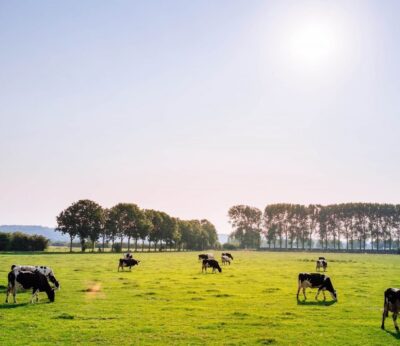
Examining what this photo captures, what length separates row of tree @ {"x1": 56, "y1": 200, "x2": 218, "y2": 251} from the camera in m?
127

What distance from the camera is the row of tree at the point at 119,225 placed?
12731cm

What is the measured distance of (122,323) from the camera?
20.8 m

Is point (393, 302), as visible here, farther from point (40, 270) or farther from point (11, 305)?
point (40, 270)

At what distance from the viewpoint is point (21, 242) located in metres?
119

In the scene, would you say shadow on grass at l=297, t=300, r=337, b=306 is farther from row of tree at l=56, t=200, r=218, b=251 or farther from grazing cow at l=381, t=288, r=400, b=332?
row of tree at l=56, t=200, r=218, b=251

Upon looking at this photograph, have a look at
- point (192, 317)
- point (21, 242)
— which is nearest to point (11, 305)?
point (192, 317)

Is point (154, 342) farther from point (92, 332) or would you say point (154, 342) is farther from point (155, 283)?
point (155, 283)

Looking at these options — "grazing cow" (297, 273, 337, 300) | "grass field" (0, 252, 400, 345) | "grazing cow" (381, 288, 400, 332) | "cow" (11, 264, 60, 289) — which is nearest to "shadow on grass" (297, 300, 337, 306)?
"grass field" (0, 252, 400, 345)

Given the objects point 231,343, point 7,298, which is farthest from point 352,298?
point 7,298

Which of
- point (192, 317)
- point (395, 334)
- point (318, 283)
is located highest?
point (318, 283)

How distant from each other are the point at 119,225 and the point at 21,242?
32703 mm

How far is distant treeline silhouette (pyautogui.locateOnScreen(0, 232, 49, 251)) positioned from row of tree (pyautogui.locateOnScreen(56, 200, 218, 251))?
21.8ft

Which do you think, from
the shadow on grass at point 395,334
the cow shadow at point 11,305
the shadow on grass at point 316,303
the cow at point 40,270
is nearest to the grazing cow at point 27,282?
the cow shadow at point 11,305

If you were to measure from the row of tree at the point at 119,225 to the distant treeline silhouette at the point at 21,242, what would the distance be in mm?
6644
